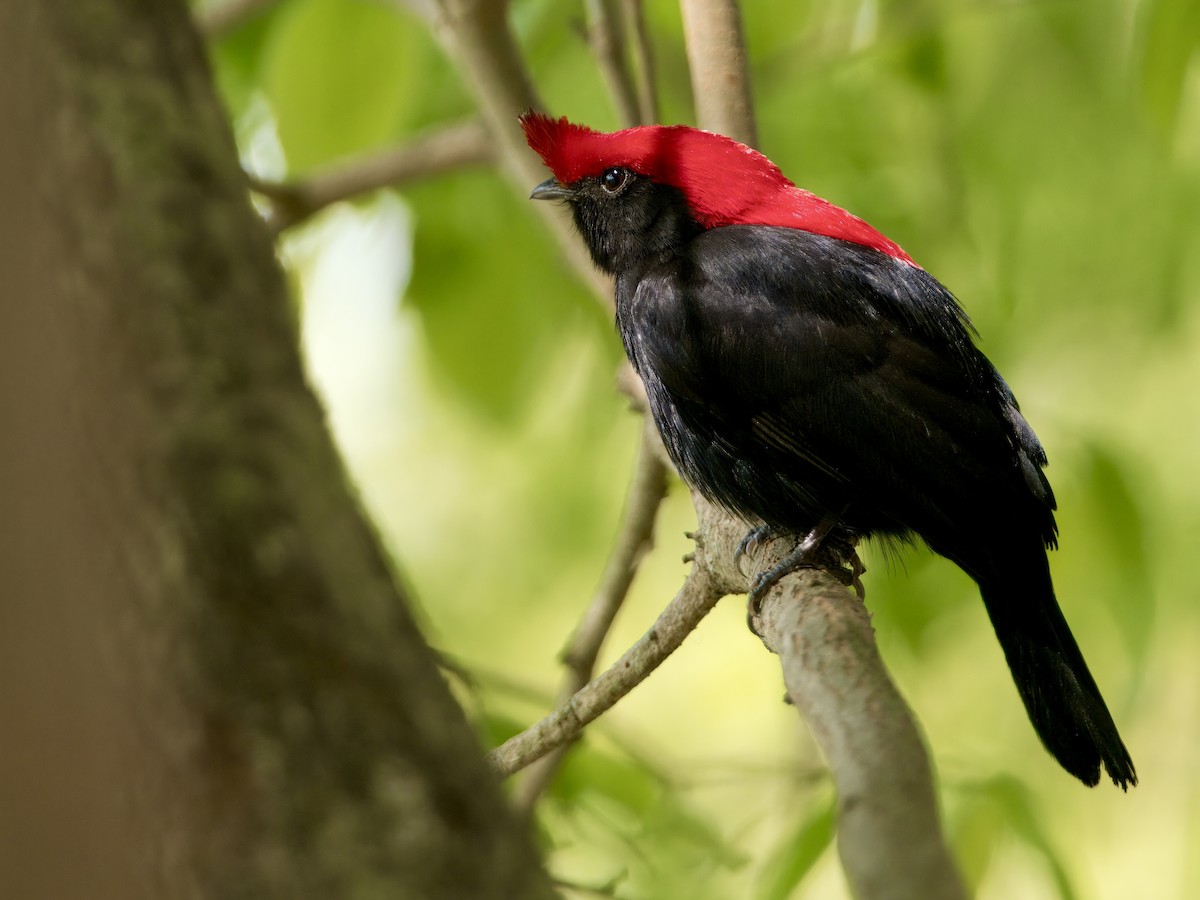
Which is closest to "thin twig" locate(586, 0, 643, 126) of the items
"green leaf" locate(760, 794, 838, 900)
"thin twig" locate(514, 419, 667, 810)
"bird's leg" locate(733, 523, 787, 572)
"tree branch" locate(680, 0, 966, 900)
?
"thin twig" locate(514, 419, 667, 810)

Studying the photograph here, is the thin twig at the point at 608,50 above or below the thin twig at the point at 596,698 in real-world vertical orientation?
above

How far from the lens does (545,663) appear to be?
6.11 meters

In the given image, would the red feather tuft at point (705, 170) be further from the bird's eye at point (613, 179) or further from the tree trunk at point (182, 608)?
the tree trunk at point (182, 608)

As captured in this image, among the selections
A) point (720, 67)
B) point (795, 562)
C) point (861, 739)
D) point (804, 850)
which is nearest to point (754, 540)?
point (795, 562)

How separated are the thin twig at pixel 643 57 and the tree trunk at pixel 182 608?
217cm

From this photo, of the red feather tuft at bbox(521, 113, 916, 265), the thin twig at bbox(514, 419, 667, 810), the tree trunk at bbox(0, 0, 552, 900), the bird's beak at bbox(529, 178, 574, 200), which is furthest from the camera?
the bird's beak at bbox(529, 178, 574, 200)

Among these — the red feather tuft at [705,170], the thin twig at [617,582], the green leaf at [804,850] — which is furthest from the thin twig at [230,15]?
the green leaf at [804,850]

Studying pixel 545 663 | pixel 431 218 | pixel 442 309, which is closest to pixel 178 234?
pixel 442 309

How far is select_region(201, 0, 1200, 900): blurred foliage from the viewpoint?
9.72ft

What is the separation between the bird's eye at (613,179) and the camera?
11.3 ft

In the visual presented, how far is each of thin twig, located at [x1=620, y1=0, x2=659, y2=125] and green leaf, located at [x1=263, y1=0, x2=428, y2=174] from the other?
22.0 inches

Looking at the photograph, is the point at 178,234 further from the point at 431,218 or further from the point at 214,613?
the point at 431,218

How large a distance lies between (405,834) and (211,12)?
3.40 meters

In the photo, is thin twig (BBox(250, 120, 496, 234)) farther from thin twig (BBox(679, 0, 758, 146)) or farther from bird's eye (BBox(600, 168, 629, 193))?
thin twig (BBox(679, 0, 758, 146))
